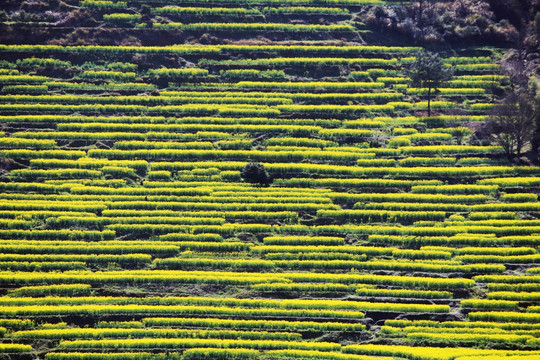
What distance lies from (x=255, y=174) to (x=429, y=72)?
23.4m

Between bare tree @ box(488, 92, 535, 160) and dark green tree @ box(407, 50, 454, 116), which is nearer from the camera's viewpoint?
bare tree @ box(488, 92, 535, 160)

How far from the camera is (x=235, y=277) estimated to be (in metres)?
71.8

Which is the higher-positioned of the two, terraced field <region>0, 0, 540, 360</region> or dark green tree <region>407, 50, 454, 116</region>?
dark green tree <region>407, 50, 454, 116</region>

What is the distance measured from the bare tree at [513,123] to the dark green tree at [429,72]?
7.15 m

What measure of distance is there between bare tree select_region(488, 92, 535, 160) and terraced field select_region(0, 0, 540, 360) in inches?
65.2

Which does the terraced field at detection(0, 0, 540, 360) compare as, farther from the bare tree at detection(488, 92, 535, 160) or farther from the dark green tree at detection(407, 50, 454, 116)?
the dark green tree at detection(407, 50, 454, 116)

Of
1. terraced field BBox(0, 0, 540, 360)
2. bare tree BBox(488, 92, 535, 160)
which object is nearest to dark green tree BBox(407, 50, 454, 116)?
terraced field BBox(0, 0, 540, 360)

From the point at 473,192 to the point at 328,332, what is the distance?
24.3m

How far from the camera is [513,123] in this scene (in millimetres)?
85438

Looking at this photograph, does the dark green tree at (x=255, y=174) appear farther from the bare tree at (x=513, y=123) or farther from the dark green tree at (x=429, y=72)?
the bare tree at (x=513, y=123)

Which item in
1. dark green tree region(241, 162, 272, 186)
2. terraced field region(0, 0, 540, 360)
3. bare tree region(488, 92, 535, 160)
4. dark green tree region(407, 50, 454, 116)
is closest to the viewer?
terraced field region(0, 0, 540, 360)

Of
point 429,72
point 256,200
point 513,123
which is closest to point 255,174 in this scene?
point 256,200

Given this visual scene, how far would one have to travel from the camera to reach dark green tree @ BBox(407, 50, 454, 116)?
298 ft

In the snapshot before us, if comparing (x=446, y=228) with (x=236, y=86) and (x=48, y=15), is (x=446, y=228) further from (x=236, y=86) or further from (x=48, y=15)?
(x=48, y=15)
